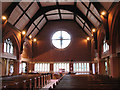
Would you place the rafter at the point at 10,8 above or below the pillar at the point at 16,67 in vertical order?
above

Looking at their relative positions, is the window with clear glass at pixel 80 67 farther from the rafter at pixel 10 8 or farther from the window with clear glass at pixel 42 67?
the rafter at pixel 10 8

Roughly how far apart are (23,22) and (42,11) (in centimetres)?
243

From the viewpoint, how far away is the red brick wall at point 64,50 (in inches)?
775

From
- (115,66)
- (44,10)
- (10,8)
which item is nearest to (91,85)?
(115,66)

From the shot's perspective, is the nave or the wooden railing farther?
the wooden railing

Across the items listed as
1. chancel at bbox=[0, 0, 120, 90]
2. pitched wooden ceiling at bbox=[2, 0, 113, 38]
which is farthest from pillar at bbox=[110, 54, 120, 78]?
pitched wooden ceiling at bbox=[2, 0, 113, 38]

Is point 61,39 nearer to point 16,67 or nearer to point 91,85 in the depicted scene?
point 16,67

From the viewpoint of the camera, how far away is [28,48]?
19312 millimetres

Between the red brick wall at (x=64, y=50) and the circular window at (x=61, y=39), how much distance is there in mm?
535

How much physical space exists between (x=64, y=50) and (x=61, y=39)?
1.60m

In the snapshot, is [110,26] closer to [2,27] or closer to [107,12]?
[107,12]

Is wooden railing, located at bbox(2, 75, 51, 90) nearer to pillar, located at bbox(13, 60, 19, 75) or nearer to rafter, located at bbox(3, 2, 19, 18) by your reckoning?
rafter, located at bbox(3, 2, 19, 18)

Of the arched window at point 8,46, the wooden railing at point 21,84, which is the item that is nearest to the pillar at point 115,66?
the wooden railing at point 21,84

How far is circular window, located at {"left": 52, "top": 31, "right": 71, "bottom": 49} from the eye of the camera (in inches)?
797
